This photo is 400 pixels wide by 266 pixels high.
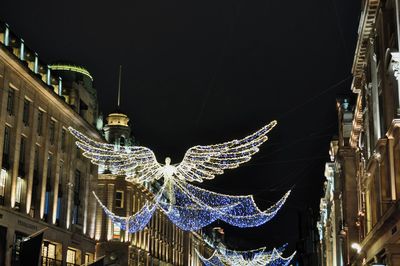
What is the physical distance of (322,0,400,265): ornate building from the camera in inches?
927

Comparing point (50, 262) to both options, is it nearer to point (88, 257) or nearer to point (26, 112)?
point (88, 257)

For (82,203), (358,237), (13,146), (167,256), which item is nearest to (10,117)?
(13,146)

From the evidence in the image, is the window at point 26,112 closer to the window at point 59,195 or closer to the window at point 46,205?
the window at point 46,205

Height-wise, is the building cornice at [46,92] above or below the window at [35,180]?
above

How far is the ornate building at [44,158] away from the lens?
138 ft

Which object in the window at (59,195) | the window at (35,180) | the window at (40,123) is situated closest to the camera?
the window at (35,180)

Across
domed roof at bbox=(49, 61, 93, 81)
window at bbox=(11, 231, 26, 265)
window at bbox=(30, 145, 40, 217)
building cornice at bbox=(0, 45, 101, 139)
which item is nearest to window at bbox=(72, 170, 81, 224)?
building cornice at bbox=(0, 45, 101, 139)

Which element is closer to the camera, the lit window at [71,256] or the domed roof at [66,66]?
the lit window at [71,256]

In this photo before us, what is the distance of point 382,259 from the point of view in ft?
97.1

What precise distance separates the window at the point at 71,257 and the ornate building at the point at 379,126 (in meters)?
23.9

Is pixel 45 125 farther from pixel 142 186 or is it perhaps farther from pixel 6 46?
pixel 142 186

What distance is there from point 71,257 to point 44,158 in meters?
10.5

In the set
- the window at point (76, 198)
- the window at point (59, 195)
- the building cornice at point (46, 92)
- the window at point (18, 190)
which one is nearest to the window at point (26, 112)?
the building cornice at point (46, 92)

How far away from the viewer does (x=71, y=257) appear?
54.8m
